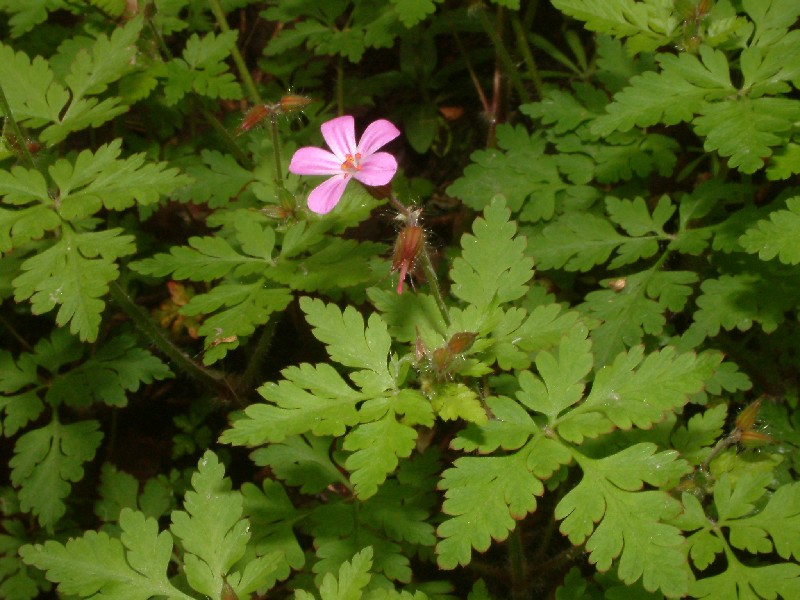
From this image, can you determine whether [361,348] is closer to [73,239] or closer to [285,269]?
[285,269]

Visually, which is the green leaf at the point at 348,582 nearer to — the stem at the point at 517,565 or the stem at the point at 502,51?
the stem at the point at 517,565

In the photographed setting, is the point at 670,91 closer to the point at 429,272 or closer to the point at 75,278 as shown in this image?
the point at 429,272

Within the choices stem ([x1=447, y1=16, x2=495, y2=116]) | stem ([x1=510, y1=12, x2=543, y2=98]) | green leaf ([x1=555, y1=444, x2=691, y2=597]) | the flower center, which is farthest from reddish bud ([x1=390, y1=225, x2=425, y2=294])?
stem ([x1=447, y1=16, x2=495, y2=116])

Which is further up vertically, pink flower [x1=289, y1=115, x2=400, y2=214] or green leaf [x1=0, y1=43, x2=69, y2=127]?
green leaf [x1=0, y1=43, x2=69, y2=127]

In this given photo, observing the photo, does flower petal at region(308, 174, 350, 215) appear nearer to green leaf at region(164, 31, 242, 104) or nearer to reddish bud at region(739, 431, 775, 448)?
green leaf at region(164, 31, 242, 104)

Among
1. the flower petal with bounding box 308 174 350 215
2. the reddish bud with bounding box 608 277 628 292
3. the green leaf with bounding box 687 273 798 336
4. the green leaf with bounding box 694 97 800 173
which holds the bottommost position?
the green leaf with bounding box 687 273 798 336

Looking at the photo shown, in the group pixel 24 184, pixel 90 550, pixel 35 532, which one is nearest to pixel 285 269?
pixel 24 184

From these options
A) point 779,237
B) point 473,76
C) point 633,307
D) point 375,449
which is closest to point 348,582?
point 375,449
